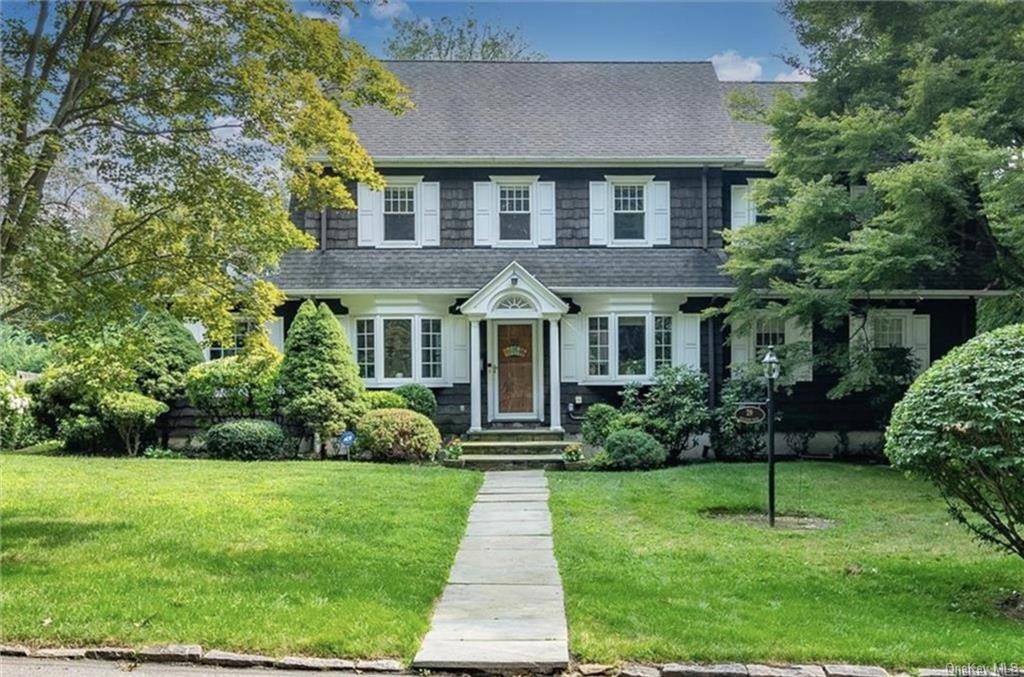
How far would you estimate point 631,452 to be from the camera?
1380 centimetres

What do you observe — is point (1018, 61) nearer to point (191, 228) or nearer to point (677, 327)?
point (677, 327)

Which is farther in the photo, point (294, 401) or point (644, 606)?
point (294, 401)

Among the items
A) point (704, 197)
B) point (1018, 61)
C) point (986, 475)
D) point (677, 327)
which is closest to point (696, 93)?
point (704, 197)

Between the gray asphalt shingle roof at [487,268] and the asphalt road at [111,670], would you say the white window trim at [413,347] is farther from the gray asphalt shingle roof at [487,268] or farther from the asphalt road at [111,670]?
the asphalt road at [111,670]

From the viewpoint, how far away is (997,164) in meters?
11.1

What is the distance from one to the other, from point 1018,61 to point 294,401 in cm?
1299

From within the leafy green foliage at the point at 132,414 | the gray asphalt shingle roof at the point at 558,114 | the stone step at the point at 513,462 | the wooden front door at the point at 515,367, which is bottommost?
the stone step at the point at 513,462

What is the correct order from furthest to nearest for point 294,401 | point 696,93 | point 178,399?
point 696,93 → point 178,399 → point 294,401

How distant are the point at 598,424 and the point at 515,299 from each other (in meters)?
2.87

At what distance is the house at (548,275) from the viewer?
629 inches

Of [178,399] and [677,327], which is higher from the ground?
[677,327]

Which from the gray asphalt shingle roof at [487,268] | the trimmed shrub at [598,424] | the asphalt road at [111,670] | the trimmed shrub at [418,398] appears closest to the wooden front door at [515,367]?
the gray asphalt shingle roof at [487,268]

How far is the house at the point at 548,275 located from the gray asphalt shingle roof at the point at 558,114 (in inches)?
3.4

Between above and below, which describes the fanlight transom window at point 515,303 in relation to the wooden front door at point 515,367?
above
